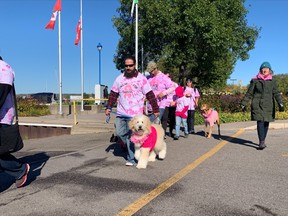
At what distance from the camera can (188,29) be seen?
24.0 meters

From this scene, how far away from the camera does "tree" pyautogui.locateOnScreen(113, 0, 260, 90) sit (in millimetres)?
23859

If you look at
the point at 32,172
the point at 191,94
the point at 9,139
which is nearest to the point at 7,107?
the point at 9,139

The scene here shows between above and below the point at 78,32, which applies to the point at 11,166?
below

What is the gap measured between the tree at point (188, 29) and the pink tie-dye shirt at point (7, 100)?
20.3 metres

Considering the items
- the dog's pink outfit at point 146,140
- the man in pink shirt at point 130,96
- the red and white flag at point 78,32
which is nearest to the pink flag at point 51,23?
the red and white flag at point 78,32

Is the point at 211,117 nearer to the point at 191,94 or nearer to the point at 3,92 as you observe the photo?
the point at 191,94

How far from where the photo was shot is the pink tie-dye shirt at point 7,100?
4.52 meters

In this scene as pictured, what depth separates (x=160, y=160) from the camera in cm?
709

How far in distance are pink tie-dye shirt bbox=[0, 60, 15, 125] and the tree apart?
20.3 metres

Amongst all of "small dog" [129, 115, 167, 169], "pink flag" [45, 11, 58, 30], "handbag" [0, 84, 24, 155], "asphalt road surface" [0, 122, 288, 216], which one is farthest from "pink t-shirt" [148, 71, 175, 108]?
"pink flag" [45, 11, 58, 30]

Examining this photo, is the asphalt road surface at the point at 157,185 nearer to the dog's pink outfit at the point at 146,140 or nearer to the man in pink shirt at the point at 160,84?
the dog's pink outfit at the point at 146,140

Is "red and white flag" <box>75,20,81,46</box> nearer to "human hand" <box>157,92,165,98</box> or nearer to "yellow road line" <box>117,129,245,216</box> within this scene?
"human hand" <box>157,92,165,98</box>

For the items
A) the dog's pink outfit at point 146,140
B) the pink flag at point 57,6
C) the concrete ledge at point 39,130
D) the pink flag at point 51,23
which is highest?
the pink flag at point 57,6

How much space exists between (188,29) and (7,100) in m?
20.6
